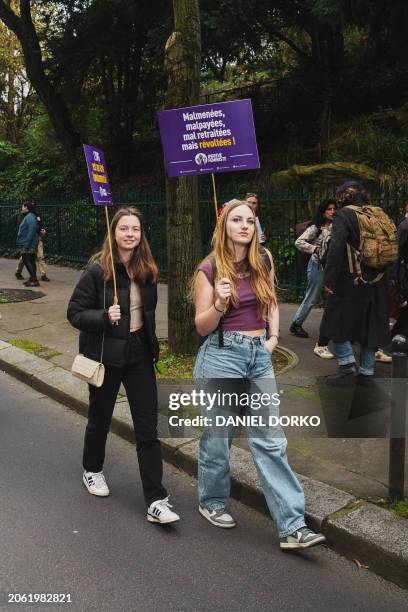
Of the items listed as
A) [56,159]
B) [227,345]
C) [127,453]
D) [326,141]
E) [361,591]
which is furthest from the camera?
[56,159]

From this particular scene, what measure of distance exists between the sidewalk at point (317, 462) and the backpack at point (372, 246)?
1.25 m

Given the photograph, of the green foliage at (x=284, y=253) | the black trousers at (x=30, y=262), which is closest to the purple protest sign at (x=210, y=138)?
the green foliage at (x=284, y=253)

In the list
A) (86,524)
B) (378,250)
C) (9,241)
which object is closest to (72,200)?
(9,241)

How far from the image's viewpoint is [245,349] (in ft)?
11.4

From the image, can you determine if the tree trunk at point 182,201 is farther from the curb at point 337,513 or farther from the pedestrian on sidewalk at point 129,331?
the pedestrian on sidewalk at point 129,331

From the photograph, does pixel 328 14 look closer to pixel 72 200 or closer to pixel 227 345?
pixel 72 200

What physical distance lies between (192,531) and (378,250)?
3105mm

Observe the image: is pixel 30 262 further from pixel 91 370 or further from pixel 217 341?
pixel 217 341

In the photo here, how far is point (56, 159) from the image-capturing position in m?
23.9

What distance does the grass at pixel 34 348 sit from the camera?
24.7 feet

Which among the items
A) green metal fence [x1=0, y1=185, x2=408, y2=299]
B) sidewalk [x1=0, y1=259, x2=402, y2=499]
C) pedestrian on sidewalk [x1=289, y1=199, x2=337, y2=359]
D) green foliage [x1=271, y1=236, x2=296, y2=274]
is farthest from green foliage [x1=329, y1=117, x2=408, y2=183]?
pedestrian on sidewalk [x1=289, y1=199, x2=337, y2=359]

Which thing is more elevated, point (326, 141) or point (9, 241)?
point (326, 141)

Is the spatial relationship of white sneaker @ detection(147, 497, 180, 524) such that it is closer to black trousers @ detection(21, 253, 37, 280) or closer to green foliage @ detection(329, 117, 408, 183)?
green foliage @ detection(329, 117, 408, 183)

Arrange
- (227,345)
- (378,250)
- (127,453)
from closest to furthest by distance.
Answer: (227,345)
(127,453)
(378,250)
